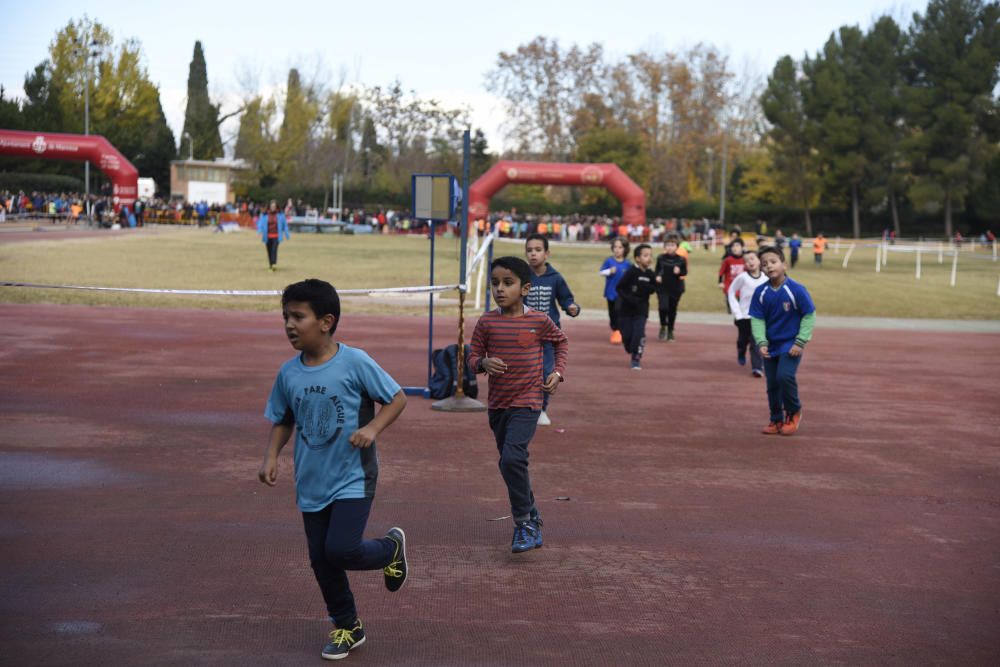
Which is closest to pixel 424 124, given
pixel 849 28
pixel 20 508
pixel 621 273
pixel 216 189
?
pixel 216 189

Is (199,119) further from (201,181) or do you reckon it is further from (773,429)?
(773,429)

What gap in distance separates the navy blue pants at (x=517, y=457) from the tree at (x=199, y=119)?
9196 cm

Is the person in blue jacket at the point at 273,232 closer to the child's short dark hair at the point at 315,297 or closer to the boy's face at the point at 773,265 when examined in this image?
the boy's face at the point at 773,265

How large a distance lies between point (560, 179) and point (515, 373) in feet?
165

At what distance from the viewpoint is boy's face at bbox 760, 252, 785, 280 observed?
9.74m

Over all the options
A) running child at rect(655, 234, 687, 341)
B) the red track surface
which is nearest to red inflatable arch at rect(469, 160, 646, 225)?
running child at rect(655, 234, 687, 341)

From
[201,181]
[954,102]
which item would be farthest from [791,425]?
[201,181]

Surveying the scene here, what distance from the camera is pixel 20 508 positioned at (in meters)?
7.04

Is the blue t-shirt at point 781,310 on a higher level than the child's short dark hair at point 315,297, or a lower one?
lower

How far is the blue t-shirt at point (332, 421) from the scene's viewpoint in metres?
4.65

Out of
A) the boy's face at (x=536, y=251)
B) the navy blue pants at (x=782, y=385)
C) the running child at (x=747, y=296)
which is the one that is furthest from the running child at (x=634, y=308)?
the boy's face at (x=536, y=251)

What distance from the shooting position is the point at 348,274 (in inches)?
1293

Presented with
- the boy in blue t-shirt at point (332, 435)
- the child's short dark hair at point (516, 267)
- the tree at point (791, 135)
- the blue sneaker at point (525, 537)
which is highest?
the tree at point (791, 135)

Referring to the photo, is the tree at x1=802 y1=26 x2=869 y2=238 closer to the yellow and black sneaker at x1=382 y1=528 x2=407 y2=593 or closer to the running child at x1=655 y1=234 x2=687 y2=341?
the running child at x1=655 y1=234 x2=687 y2=341
